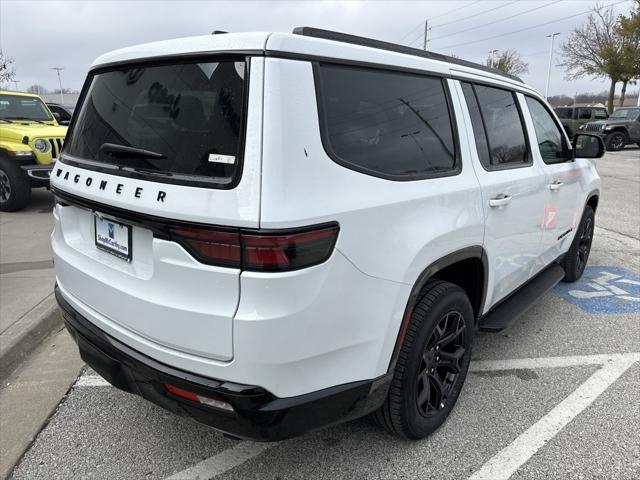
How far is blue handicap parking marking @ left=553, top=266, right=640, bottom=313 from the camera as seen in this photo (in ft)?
14.1

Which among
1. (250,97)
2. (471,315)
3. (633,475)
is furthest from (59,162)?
(633,475)

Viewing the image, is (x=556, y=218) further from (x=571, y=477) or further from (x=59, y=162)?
(x=59, y=162)

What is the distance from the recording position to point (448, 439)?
254 cm

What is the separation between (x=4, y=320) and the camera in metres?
3.62

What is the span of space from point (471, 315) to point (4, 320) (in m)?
3.38

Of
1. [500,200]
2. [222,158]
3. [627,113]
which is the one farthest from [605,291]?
[627,113]

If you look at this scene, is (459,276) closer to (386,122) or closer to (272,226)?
(386,122)

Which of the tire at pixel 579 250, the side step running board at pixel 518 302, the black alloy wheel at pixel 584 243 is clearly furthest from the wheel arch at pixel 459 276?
the black alloy wheel at pixel 584 243

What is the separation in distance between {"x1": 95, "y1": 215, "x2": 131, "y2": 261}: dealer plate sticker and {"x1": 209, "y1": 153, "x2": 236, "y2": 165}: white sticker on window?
503mm

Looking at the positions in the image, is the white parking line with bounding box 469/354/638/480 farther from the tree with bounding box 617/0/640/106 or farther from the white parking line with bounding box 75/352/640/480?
the tree with bounding box 617/0/640/106

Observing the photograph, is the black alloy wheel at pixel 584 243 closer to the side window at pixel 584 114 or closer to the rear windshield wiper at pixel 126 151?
the rear windshield wiper at pixel 126 151

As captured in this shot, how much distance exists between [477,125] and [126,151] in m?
1.86

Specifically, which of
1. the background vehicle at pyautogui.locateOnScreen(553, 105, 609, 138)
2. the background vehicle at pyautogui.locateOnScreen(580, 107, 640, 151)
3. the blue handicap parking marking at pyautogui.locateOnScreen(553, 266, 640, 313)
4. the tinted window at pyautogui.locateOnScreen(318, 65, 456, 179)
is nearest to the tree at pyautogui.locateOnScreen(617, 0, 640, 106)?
the background vehicle at pyautogui.locateOnScreen(553, 105, 609, 138)

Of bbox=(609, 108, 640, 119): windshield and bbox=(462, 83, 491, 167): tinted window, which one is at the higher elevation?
bbox=(609, 108, 640, 119): windshield
